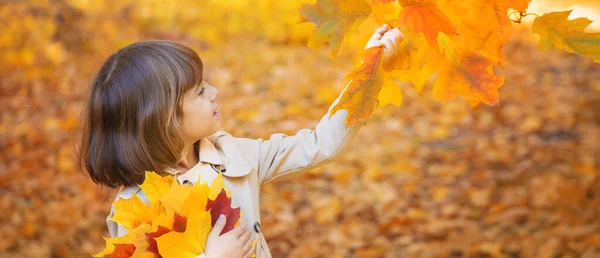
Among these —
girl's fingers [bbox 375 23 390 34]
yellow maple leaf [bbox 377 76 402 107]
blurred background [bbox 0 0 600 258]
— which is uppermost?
girl's fingers [bbox 375 23 390 34]

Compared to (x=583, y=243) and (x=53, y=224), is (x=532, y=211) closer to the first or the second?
(x=583, y=243)

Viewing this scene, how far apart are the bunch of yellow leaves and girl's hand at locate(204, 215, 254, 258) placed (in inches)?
0.5

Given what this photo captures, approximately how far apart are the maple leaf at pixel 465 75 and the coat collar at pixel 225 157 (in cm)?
51

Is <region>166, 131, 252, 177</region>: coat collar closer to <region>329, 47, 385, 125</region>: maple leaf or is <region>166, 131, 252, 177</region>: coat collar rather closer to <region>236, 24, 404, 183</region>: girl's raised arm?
<region>236, 24, 404, 183</region>: girl's raised arm

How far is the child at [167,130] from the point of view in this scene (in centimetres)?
153

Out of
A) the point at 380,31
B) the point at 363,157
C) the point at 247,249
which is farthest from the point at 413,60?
the point at 363,157

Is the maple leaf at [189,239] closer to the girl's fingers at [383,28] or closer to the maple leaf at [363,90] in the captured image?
the maple leaf at [363,90]

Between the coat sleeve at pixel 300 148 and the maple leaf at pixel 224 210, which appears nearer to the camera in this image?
the maple leaf at pixel 224 210

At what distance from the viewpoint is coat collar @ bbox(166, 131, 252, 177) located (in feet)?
5.24

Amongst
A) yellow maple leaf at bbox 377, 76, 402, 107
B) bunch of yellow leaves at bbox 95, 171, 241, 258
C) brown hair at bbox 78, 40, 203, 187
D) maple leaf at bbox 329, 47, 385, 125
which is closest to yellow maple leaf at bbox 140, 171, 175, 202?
bunch of yellow leaves at bbox 95, 171, 241, 258

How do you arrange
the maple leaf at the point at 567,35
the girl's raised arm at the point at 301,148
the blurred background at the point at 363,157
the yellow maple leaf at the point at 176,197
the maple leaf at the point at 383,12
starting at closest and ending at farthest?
the maple leaf at the point at 567,35 < the yellow maple leaf at the point at 176,197 < the maple leaf at the point at 383,12 < the girl's raised arm at the point at 301,148 < the blurred background at the point at 363,157

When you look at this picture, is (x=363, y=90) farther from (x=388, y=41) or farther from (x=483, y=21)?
(x=483, y=21)

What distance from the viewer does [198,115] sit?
1.54 m

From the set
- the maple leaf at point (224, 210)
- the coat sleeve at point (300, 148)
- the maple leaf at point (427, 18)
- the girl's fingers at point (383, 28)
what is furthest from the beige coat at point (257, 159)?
the maple leaf at point (427, 18)
